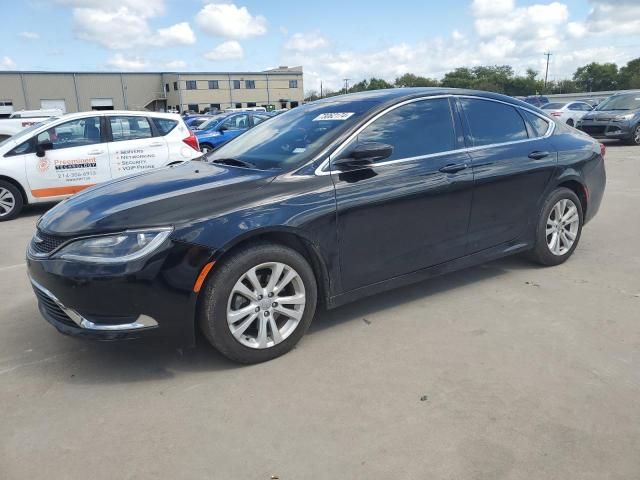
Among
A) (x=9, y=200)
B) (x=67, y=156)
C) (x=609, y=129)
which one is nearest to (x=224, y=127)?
(x=67, y=156)

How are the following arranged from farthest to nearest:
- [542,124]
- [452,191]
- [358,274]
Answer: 1. [542,124]
2. [452,191]
3. [358,274]

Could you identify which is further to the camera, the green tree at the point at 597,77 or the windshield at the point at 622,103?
the green tree at the point at 597,77

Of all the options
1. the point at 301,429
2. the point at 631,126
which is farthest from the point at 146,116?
the point at 631,126

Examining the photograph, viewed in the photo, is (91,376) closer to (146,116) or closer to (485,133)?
(485,133)

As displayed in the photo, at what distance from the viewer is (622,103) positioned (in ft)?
55.6

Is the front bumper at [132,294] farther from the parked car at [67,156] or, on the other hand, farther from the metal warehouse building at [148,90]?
the metal warehouse building at [148,90]

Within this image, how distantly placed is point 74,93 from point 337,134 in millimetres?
80217

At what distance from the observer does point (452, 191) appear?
3.86m

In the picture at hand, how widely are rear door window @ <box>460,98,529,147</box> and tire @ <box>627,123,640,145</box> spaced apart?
14.4m

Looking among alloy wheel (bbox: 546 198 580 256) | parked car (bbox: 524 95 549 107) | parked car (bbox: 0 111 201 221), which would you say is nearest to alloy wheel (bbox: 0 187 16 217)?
parked car (bbox: 0 111 201 221)

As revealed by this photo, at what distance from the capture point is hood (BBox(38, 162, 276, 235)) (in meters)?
2.91

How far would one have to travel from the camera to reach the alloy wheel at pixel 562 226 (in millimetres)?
4676

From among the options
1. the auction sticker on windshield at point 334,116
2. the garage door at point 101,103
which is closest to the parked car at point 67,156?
the auction sticker on windshield at point 334,116

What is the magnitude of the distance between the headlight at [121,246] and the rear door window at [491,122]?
2.54m
